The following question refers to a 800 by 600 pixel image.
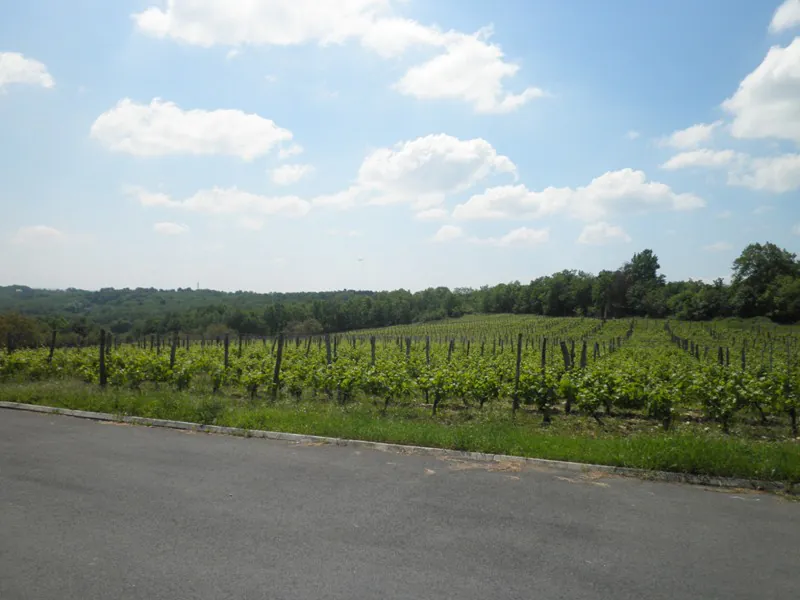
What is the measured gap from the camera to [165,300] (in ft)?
533

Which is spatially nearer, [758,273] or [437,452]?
[437,452]

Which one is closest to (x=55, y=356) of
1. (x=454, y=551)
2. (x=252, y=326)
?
(x=454, y=551)

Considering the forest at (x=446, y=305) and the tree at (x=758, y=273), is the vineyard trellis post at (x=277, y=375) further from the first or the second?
the tree at (x=758, y=273)

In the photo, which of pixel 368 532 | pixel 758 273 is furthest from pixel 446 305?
pixel 368 532

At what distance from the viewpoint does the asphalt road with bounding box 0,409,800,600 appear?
4.15m

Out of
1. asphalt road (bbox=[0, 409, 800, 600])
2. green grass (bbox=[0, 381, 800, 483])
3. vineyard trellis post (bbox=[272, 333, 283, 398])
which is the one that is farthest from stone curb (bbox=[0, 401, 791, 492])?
vineyard trellis post (bbox=[272, 333, 283, 398])

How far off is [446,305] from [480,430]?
137 metres

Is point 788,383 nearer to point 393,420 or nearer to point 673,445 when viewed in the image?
point 673,445

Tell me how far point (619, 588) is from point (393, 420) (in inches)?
284

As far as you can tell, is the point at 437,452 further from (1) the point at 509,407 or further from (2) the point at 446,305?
(2) the point at 446,305

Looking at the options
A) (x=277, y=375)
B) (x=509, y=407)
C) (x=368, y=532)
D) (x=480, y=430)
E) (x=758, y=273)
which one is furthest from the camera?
(x=758, y=273)

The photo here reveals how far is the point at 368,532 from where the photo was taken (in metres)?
5.19

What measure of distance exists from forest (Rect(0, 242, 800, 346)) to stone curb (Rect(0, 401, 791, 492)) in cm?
5724

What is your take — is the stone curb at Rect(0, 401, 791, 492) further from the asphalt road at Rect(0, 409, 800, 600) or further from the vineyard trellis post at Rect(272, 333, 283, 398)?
the vineyard trellis post at Rect(272, 333, 283, 398)
